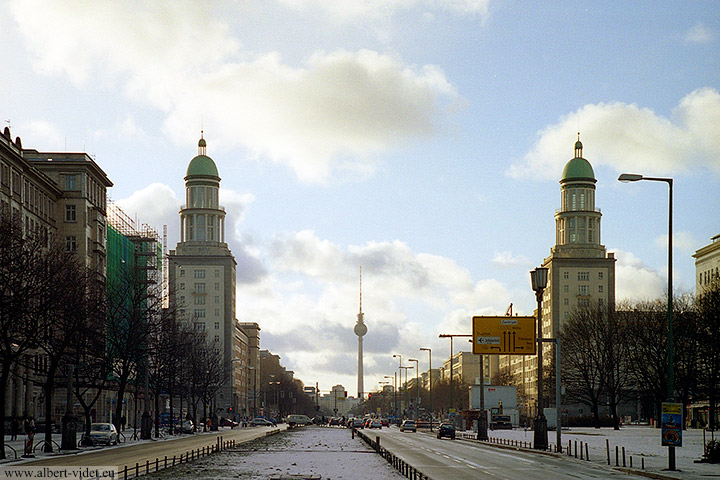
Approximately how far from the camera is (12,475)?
35.0 metres

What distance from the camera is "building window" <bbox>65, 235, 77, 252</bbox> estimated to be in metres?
110

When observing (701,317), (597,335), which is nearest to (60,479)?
(701,317)

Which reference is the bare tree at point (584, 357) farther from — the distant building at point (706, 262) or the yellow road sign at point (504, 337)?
the yellow road sign at point (504, 337)

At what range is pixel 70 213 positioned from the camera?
111500mm

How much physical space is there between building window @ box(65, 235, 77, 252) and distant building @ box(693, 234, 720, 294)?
277 feet

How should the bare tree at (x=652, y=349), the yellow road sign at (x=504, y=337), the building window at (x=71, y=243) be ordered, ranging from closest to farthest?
the yellow road sign at (x=504, y=337), the bare tree at (x=652, y=349), the building window at (x=71, y=243)

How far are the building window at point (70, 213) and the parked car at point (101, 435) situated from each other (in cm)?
4706

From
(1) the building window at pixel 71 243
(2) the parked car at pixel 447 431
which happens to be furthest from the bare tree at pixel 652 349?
(1) the building window at pixel 71 243

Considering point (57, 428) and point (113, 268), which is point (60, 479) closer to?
point (57, 428)

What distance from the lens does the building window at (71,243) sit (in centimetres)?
10975

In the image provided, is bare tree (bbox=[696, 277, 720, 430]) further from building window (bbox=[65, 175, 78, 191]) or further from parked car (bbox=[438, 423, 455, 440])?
building window (bbox=[65, 175, 78, 191])

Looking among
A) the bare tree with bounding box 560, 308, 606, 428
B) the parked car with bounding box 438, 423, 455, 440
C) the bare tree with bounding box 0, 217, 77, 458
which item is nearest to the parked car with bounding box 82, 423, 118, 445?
the bare tree with bounding box 0, 217, 77, 458

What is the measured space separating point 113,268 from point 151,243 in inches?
926

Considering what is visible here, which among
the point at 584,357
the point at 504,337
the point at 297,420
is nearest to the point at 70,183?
the point at 584,357
